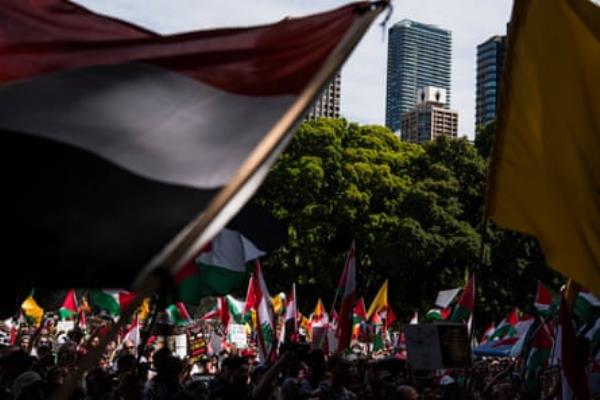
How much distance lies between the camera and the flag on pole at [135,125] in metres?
2.79

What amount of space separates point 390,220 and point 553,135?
129 feet

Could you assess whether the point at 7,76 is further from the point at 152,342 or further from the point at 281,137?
the point at 152,342

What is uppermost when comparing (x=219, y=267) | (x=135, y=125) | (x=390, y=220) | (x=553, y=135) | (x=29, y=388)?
(x=390, y=220)

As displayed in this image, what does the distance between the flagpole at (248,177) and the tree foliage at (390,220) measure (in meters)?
33.1

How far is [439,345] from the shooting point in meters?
7.25

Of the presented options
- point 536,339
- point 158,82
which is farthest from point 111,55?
point 536,339

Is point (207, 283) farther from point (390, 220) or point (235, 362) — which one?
point (390, 220)

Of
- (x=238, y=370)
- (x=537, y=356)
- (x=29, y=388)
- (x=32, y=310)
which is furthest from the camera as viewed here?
(x=32, y=310)

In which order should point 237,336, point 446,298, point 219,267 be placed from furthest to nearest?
point 446,298, point 237,336, point 219,267

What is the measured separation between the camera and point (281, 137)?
3.25 metres

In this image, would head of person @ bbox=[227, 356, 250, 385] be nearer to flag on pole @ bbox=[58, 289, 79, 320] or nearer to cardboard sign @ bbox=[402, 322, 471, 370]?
cardboard sign @ bbox=[402, 322, 471, 370]

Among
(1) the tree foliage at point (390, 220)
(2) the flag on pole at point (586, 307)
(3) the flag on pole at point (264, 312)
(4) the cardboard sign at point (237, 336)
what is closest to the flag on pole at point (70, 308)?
(4) the cardboard sign at point (237, 336)

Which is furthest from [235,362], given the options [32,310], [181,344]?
[32,310]

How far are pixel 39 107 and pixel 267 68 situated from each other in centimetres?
108
